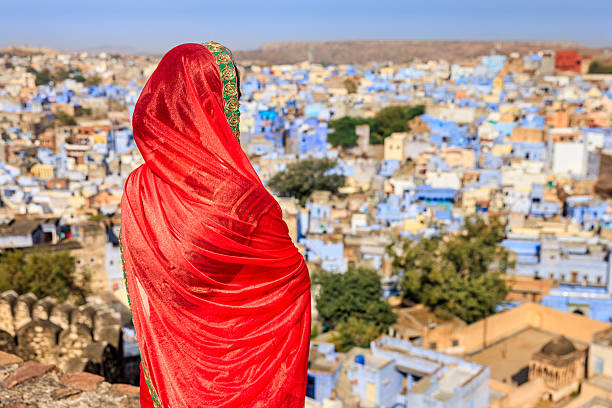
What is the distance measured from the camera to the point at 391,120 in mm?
29469

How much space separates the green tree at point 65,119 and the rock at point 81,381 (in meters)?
30.4

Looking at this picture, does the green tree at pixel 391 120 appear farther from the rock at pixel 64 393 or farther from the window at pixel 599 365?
the rock at pixel 64 393

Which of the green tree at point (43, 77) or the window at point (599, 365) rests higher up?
the green tree at point (43, 77)

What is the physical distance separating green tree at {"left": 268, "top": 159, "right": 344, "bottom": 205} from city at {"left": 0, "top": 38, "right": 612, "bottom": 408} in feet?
0.18

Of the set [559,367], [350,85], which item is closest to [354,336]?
[559,367]

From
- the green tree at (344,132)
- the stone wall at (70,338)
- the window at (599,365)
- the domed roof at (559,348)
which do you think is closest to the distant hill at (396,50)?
the green tree at (344,132)

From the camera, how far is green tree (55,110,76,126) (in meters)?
31.8

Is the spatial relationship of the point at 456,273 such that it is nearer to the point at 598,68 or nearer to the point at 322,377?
the point at 322,377

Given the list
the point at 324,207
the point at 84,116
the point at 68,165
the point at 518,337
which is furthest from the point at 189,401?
the point at 84,116

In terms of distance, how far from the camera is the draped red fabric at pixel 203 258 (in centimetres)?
158

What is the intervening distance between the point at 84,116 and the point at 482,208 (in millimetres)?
24391

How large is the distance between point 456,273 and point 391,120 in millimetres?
18982

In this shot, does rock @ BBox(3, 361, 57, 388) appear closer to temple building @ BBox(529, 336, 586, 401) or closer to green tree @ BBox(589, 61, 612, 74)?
temple building @ BBox(529, 336, 586, 401)

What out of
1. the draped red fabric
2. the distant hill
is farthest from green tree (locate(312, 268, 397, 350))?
the distant hill
